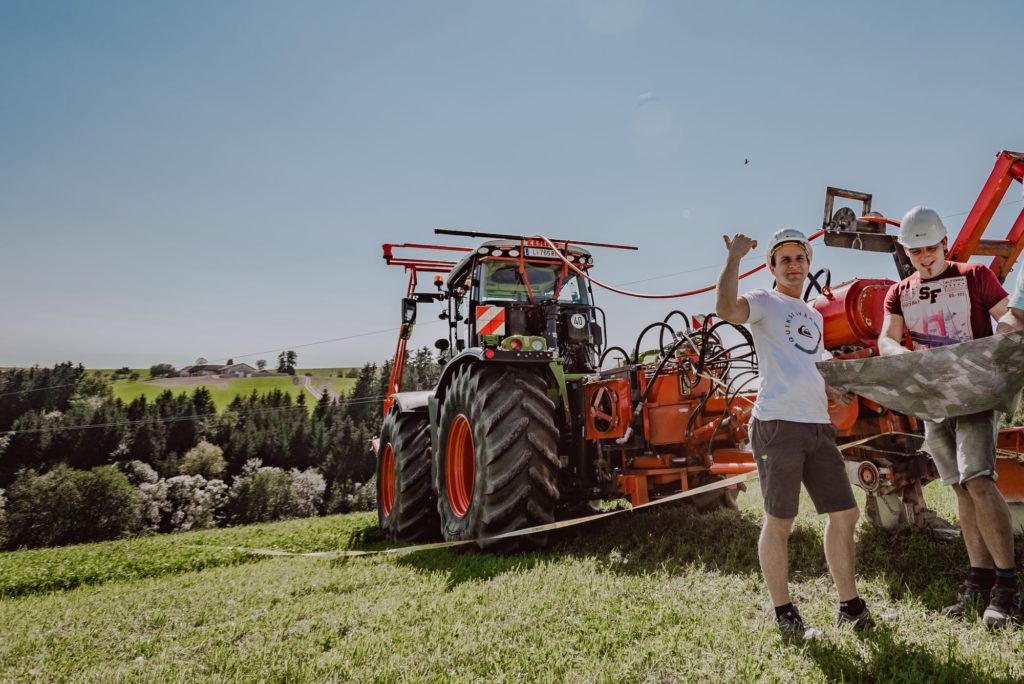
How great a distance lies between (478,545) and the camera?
391 cm

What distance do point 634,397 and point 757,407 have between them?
5.48 ft

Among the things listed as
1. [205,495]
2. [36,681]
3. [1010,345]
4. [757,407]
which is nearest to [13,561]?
[36,681]

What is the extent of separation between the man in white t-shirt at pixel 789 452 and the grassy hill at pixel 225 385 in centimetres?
5654

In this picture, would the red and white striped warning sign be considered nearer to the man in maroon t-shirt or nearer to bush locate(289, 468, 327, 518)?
the man in maroon t-shirt

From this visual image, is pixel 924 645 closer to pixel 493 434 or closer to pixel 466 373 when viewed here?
pixel 493 434

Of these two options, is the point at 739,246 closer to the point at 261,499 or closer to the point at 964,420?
the point at 964,420

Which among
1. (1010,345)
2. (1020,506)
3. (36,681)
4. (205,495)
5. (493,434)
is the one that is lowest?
(205,495)

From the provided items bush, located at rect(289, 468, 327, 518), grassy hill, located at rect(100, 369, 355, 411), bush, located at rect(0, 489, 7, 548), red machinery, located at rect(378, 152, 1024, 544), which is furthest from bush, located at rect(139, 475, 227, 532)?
red machinery, located at rect(378, 152, 1024, 544)

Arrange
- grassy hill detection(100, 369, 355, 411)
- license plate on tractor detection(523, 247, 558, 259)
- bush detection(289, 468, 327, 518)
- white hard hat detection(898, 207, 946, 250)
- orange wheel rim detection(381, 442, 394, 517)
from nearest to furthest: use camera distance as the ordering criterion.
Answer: white hard hat detection(898, 207, 946, 250) < license plate on tractor detection(523, 247, 558, 259) < orange wheel rim detection(381, 442, 394, 517) < bush detection(289, 468, 327, 518) < grassy hill detection(100, 369, 355, 411)

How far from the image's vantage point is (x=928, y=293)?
2414 mm

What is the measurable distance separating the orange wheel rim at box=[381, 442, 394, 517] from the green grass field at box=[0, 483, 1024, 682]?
169 cm

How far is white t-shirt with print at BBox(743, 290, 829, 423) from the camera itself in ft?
7.15

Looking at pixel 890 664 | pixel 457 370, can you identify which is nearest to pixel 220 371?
pixel 457 370

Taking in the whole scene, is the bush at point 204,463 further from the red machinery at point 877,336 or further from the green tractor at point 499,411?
the red machinery at point 877,336
